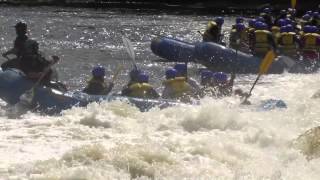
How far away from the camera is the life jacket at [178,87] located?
31.2 ft

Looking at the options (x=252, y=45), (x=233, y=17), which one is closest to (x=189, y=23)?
(x=233, y=17)

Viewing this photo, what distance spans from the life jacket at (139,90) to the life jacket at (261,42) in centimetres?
552

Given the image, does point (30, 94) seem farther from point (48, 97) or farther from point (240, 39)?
point (240, 39)

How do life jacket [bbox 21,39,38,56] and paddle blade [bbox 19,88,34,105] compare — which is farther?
life jacket [bbox 21,39,38,56]

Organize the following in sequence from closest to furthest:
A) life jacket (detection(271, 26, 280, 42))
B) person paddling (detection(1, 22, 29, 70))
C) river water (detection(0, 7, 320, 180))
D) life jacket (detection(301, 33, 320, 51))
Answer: river water (detection(0, 7, 320, 180)) < person paddling (detection(1, 22, 29, 70)) < life jacket (detection(301, 33, 320, 51)) < life jacket (detection(271, 26, 280, 42))

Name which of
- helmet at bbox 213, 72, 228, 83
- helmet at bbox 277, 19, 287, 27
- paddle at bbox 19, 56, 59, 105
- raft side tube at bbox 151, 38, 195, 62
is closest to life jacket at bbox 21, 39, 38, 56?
paddle at bbox 19, 56, 59, 105

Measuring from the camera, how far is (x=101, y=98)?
9.20m

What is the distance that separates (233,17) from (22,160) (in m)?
24.4

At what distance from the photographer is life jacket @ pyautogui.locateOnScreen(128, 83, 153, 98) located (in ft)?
30.7

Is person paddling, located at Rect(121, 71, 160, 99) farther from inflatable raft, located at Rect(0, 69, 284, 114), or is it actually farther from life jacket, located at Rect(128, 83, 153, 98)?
inflatable raft, located at Rect(0, 69, 284, 114)

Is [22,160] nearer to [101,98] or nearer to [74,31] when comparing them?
[101,98]

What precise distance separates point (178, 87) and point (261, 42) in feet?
17.4

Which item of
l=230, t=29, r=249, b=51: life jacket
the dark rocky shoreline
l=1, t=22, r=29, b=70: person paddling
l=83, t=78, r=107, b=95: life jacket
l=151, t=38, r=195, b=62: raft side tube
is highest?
l=1, t=22, r=29, b=70: person paddling

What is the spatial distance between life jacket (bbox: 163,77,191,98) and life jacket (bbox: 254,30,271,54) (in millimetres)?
5124
